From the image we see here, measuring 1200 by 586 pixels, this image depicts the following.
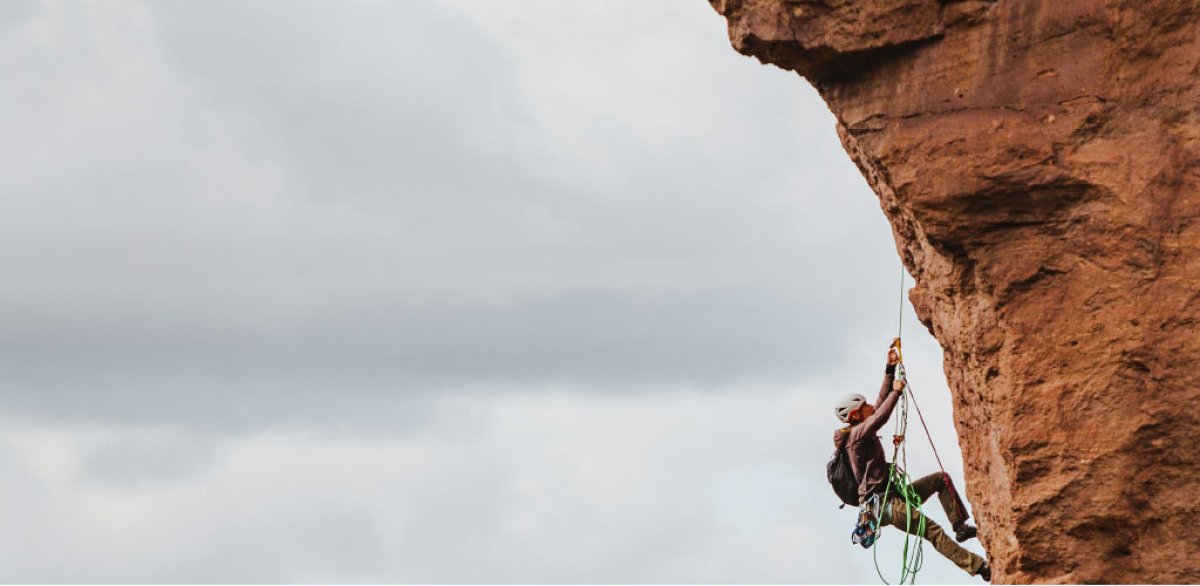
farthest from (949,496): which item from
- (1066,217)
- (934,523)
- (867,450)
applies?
(1066,217)

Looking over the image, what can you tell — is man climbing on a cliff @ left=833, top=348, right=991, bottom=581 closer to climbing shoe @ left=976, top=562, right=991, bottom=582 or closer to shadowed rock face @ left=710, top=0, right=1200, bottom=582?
climbing shoe @ left=976, top=562, right=991, bottom=582

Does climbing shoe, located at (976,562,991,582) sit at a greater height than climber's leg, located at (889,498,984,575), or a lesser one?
lesser

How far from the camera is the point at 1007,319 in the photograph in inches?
642

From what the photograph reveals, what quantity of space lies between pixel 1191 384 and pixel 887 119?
3453 mm

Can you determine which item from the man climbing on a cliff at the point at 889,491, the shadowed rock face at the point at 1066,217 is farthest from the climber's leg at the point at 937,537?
the shadowed rock face at the point at 1066,217

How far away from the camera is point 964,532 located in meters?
18.7

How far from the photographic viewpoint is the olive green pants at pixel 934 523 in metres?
18.5

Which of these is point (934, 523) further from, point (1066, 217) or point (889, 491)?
point (1066, 217)

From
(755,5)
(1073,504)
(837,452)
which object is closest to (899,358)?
(837,452)

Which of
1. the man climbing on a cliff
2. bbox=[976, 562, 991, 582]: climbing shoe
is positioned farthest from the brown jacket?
bbox=[976, 562, 991, 582]: climbing shoe

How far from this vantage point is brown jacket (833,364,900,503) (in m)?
18.1

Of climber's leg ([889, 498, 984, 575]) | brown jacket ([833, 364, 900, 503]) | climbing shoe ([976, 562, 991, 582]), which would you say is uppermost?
brown jacket ([833, 364, 900, 503])

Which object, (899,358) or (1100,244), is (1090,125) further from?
(899,358)

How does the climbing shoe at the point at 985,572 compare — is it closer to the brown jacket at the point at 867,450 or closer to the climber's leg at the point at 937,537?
the climber's leg at the point at 937,537
